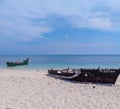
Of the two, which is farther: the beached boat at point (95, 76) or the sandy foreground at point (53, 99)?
the beached boat at point (95, 76)

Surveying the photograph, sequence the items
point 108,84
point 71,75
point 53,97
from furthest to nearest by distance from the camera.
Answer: point 71,75, point 108,84, point 53,97

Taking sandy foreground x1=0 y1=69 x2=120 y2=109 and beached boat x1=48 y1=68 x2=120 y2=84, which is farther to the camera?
beached boat x1=48 y1=68 x2=120 y2=84

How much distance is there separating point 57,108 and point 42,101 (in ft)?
4.11

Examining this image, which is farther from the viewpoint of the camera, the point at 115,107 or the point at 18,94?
the point at 18,94

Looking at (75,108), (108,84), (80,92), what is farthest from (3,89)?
(108,84)

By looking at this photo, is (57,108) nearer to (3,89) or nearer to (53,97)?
(53,97)

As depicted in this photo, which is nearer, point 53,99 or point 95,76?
point 53,99

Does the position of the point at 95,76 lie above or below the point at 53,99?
above

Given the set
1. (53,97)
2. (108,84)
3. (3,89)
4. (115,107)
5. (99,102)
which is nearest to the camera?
(115,107)

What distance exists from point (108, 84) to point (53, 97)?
21.1ft

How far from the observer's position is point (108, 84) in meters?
16.8

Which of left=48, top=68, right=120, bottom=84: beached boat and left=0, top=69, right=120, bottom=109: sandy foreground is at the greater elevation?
left=48, top=68, right=120, bottom=84: beached boat

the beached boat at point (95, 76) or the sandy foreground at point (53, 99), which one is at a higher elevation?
the beached boat at point (95, 76)

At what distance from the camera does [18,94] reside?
11.8m
